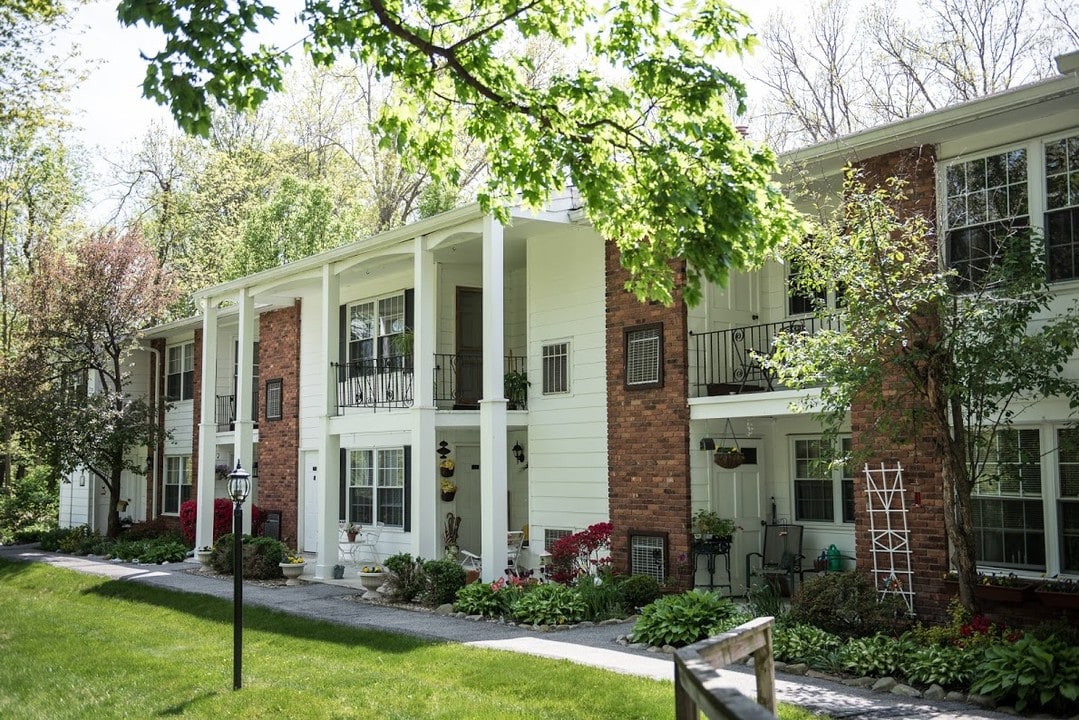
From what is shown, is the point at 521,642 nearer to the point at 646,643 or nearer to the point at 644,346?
the point at 646,643

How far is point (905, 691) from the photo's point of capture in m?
9.02

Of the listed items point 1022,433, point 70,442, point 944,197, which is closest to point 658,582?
point 1022,433

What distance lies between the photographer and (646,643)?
Result: 11.3 metres

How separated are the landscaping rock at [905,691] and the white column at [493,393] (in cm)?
669

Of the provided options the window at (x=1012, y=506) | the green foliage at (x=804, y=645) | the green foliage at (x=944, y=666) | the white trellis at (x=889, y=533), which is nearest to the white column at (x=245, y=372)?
the white trellis at (x=889, y=533)

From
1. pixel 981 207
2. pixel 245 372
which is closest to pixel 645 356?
pixel 981 207

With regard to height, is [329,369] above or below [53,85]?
below

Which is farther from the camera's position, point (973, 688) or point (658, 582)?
point (658, 582)

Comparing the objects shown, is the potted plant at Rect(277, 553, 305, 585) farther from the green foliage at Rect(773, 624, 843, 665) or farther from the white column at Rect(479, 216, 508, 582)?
the green foliage at Rect(773, 624, 843, 665)

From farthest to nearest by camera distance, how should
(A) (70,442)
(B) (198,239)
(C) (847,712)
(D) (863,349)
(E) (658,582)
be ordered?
(B) (198,239)
(A) (70,442)
(E) (658,582)
(D) (863,349)
(C) (847,712)

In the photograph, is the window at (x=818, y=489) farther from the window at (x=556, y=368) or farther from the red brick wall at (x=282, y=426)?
the red brick wall at (x=282, y=426)

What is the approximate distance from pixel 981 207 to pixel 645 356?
16.7 feet

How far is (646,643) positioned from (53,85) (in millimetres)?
13513

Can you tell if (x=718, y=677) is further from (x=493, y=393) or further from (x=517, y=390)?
(x=517, y=390)
